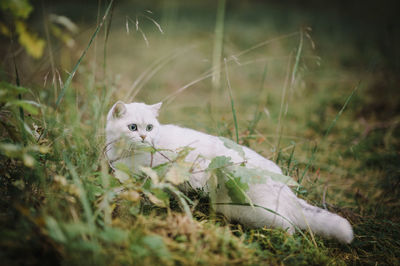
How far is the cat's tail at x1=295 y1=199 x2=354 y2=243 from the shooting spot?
1.36 metres

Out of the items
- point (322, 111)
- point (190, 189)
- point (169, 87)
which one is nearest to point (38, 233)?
point (190, 189)

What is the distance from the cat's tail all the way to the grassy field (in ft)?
0.24

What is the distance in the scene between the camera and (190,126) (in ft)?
9.20

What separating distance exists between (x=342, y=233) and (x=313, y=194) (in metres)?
0.62

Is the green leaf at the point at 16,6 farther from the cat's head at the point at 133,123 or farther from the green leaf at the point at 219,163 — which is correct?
the green leaf at the point at 219,163

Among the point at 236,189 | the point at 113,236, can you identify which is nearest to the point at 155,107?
the point at 236,189

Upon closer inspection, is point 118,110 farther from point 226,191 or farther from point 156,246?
point 156,246

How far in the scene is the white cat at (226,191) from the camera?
1401 mm

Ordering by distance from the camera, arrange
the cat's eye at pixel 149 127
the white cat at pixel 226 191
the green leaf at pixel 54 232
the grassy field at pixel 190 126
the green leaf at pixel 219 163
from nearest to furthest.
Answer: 1. the green leaf at pixel 54 232
2. the grassy field at pixel 190 126
3. the green leaf at pixel 219 163
4. the white cat at pixel 226 191
5. the cat's eye at pixel 149 127

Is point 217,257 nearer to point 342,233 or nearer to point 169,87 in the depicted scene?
point 342,233

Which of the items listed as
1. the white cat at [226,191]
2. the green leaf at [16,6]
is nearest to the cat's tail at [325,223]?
the white cat at [226,191]

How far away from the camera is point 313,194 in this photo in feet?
6.46

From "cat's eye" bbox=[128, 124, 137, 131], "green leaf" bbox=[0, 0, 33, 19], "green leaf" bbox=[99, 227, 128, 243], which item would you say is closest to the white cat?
"cat's eye" bbox=[128, 124, 137, 131]

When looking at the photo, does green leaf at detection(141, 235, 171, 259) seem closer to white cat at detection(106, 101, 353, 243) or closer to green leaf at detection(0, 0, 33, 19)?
white cat at detection(106, 101, 353, 243)
